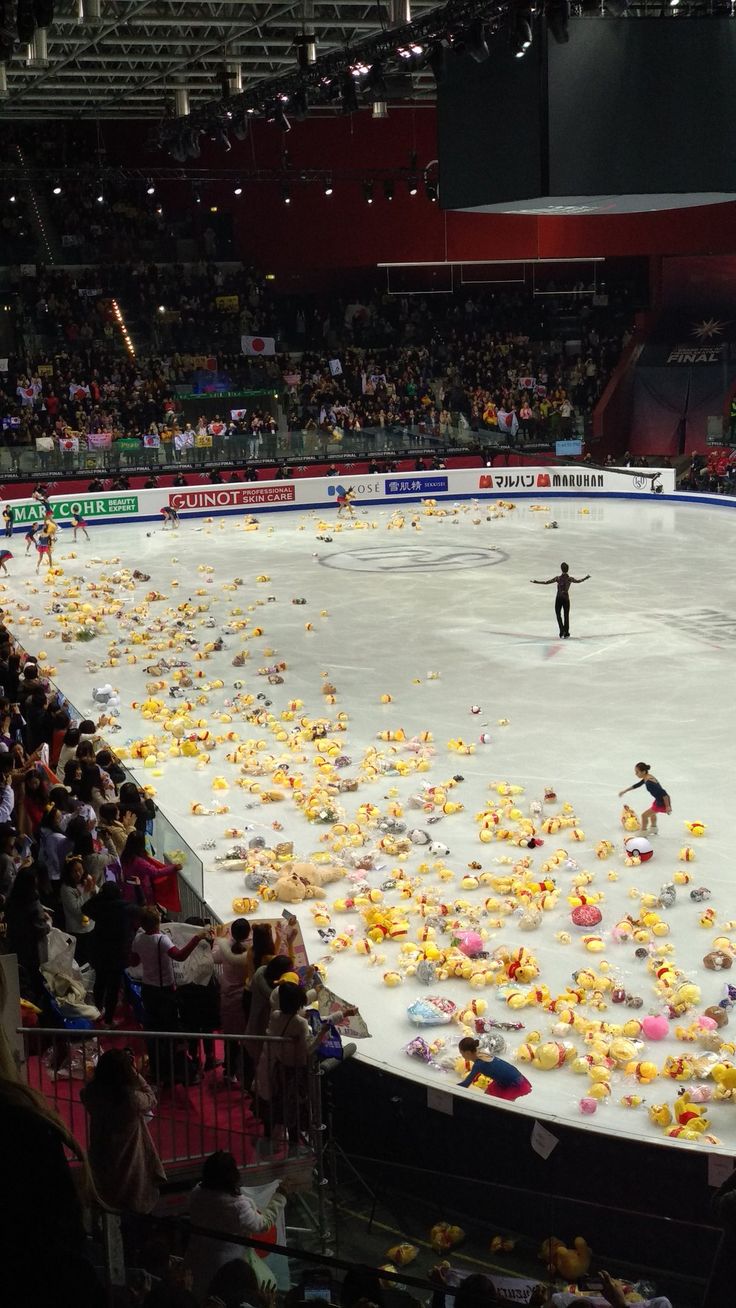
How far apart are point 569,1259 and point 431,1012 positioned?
3261mm

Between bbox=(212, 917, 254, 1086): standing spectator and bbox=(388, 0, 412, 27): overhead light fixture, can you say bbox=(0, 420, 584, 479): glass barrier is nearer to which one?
bbox=(388, 0, 412, 27): overhead light fixture

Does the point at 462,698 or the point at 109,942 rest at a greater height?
the point at 109,942

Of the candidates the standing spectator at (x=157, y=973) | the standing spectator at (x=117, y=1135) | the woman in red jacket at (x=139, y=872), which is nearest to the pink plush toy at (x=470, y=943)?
the woman in red jacket at (x=139, y=872)

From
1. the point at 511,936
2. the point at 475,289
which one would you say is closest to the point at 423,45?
the point at 511,936

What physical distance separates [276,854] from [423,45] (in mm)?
16935

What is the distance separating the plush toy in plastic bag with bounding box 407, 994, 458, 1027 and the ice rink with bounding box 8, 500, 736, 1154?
0.07 metres

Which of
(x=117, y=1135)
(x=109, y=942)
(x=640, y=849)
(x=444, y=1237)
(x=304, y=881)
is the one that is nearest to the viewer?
(x=117, y=1135)

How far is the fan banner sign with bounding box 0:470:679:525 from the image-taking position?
37.8 metres

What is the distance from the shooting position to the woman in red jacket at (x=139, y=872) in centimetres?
947

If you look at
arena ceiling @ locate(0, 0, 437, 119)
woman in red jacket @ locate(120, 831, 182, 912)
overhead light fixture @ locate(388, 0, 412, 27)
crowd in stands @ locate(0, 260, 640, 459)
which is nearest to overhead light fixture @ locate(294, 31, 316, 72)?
arena ceiling @ locate(0, 0, 437, 119)

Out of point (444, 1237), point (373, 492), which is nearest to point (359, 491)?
point (373, 492)

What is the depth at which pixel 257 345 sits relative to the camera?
46281 mm

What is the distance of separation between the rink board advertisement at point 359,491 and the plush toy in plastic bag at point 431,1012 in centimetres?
2836

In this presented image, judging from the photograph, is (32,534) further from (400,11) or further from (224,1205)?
(224,1205)
